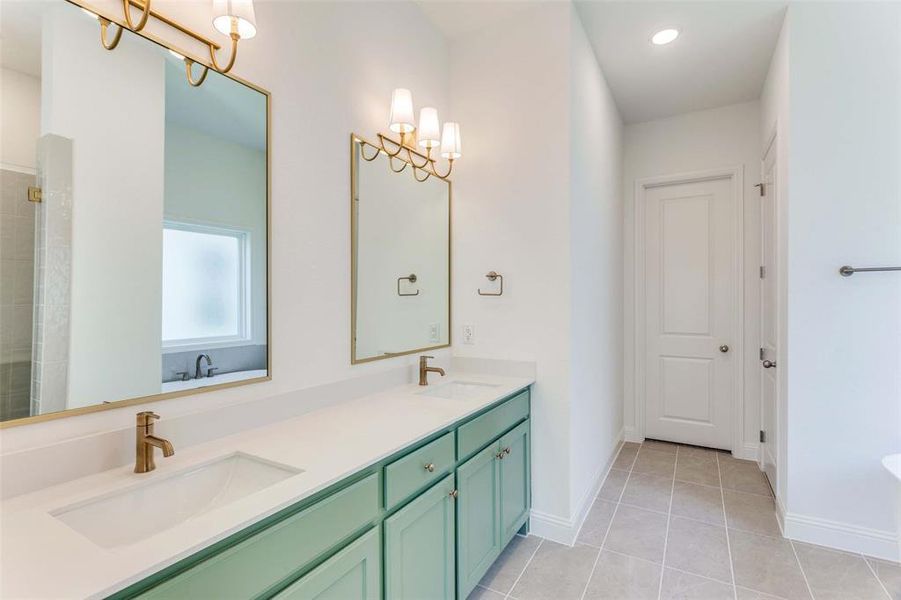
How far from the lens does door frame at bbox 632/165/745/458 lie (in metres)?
3.51

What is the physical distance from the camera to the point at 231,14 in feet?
4.19

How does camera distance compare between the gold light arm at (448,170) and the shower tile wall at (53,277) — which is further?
the gold light arm at (448,170)

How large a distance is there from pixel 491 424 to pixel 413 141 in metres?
1.49

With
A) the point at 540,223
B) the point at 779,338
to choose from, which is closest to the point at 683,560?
the point at 779,338

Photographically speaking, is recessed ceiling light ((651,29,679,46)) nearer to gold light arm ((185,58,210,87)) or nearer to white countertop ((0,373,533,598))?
white countertop ((0,373,533,598))

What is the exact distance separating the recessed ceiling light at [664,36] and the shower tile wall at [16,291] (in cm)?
301

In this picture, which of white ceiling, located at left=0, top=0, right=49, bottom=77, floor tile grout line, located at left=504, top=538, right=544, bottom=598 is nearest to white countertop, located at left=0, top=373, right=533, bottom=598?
floor tile grout line, located at left=504, top=538, right=544, bottom=598

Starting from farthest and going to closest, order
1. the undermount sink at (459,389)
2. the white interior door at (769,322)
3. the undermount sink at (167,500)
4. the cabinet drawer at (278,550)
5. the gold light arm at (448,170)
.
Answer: the white interior door at (769,322) → the gold light arm at (448,170) → the undermount sink at (459,389) → the undermount sink at (167,500) → the cabinet drawer at (278,550)

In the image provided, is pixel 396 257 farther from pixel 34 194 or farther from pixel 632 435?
pixel 632 435

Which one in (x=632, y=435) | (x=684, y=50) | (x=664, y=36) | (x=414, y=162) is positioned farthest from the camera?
(x=632, y=435)

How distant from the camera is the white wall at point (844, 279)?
7.02 feet

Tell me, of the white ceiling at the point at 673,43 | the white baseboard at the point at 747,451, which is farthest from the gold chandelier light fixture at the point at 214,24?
the white baseboard at the point at 747,451

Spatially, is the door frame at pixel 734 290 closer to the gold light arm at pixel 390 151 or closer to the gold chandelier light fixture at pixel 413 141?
the gold chandelier light fixture at pixel 413 141

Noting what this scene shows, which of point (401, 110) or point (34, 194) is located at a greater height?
point (401, 110)
